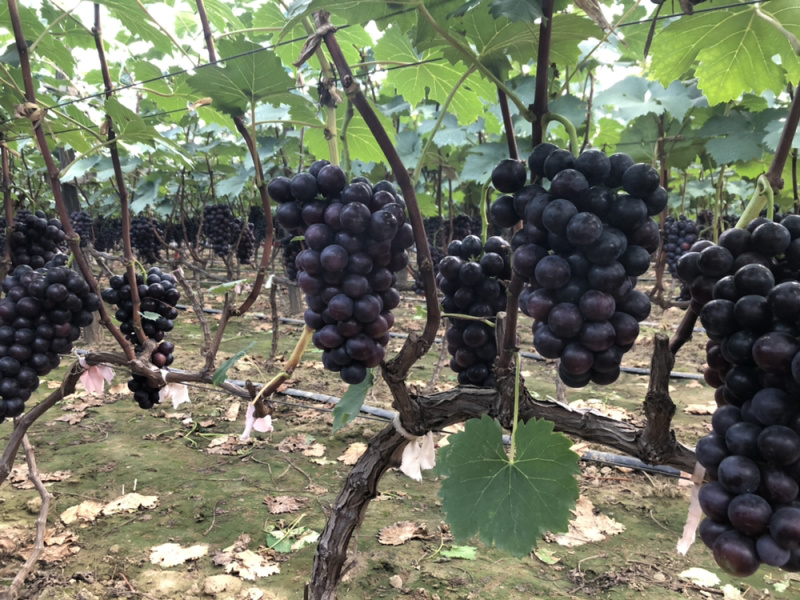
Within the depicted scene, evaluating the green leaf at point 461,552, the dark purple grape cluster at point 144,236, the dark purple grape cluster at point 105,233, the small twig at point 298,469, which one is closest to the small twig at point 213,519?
the small twig at point 298,469

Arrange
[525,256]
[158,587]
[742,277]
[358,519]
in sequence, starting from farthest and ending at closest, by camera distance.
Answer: [158,587] < [358,519] < [525,256] < [742,277]

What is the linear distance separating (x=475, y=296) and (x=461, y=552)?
1.55 metres

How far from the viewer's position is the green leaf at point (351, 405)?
112 centimetres

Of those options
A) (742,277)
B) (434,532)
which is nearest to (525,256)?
(742,277)

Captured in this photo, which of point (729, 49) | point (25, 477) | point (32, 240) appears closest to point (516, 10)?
point (729, 49)

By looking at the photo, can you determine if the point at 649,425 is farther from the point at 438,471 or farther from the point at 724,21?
the point at 724,21

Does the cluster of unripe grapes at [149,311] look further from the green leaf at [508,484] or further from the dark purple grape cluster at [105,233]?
the dark purple grape cluster at [105,233]

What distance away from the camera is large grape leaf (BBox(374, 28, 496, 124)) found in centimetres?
149

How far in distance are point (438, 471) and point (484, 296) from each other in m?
0.44

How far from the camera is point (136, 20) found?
5.91 feet

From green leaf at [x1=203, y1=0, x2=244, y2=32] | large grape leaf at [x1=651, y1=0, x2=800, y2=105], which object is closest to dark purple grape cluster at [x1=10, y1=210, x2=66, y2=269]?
green leaf at [x1=203, y1=0, x2=244, y2=32]

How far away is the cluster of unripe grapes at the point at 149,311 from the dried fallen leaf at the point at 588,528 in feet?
6.39

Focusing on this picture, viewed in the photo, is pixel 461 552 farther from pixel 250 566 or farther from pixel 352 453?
pixel 352 453

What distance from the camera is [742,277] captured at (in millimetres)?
681
